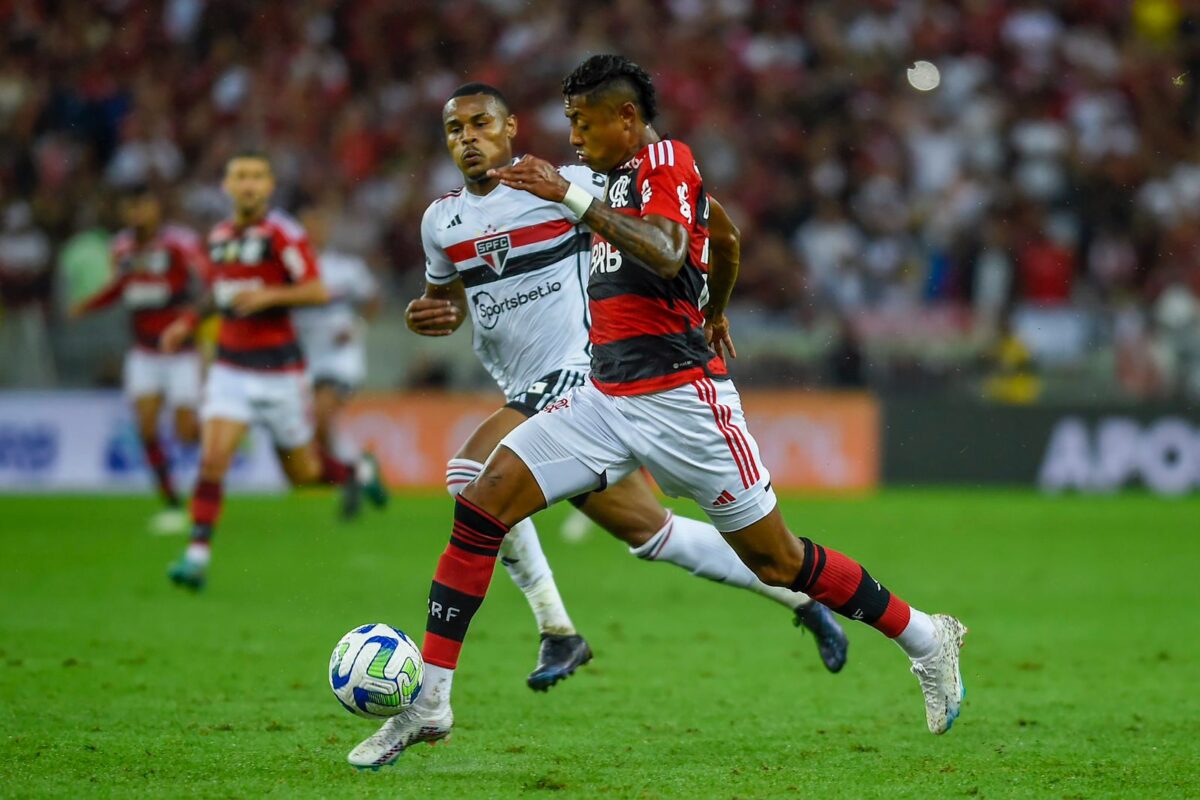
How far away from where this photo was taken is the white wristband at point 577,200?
5453mm

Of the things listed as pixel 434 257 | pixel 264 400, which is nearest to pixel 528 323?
pixel 434 257

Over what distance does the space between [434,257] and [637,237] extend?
205cm

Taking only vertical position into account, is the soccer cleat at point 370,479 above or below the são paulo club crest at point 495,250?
below

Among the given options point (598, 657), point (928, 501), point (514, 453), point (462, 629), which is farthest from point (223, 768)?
point (928, 501)

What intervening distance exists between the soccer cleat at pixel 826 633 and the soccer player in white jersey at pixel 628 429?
3.75ft

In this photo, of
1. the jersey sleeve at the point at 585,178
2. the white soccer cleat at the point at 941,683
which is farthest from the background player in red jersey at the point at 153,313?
the white soccer cleat at the point at 941,683

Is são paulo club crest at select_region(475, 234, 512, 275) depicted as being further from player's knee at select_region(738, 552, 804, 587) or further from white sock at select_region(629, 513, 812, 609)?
player's knee at select_region(738, 552, 804, 587)

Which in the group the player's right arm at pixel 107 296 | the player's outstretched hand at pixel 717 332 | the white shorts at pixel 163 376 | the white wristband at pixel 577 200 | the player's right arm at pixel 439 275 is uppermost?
the white wristband at pixel 577 200

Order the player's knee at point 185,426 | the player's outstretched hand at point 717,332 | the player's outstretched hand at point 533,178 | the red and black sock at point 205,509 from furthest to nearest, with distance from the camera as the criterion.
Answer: the player's knee at point 185,426
the red and black sock at point 205,509
the player's outstretched hand at point 717,332
the player's outstretched hand at point 533,178

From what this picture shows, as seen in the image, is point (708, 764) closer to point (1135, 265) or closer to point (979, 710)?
point (979, 710)

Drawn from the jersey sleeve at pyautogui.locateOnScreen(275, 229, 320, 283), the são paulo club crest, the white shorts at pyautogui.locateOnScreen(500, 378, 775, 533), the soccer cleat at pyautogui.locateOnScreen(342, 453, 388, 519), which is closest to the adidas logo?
the white shorts at pyautogui.locateOnScreen(500, 378, 775, 533)

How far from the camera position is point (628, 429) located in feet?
19.5

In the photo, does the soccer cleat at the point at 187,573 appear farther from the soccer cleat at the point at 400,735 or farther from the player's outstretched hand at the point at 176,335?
the soccer cleat at the point at 400,735

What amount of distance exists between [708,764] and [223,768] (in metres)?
1.63
